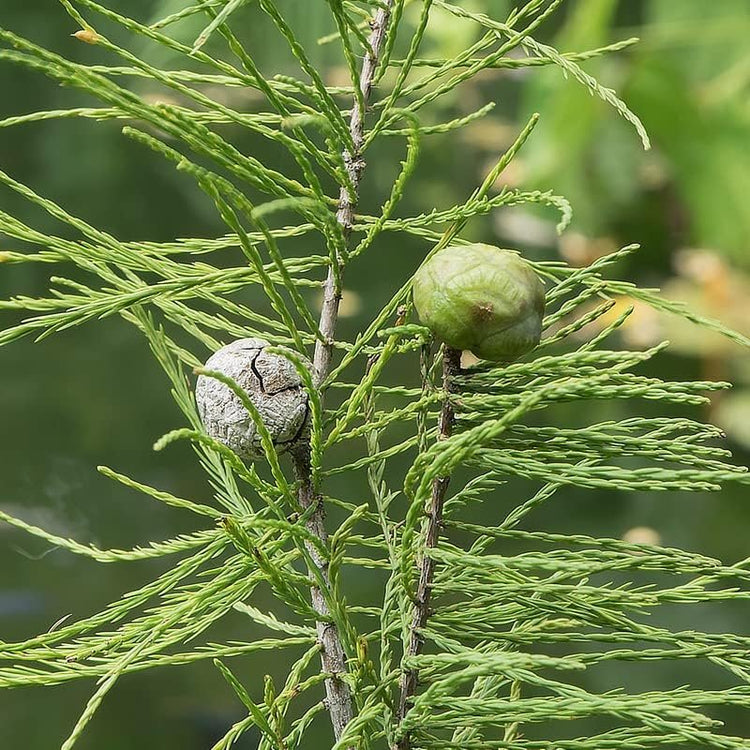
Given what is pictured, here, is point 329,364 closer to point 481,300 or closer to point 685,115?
point 481,300

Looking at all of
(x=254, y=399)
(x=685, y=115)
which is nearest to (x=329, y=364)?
(x=254, y=399)

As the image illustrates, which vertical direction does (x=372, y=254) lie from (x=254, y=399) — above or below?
above

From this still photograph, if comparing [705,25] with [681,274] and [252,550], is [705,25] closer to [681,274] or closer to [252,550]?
[681,274]

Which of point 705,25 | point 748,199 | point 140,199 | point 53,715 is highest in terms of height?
point 705,25

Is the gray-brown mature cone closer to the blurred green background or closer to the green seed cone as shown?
the green seed cone


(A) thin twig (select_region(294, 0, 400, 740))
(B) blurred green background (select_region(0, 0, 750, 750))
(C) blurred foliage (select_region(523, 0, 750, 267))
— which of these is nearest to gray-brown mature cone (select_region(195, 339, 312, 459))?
(A) thin twig (select_region(294, 0, 400, 740))

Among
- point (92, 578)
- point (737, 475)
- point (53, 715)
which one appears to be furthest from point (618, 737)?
point (92, 578)

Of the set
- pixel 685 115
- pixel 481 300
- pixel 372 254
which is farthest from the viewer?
pixel 685 115
